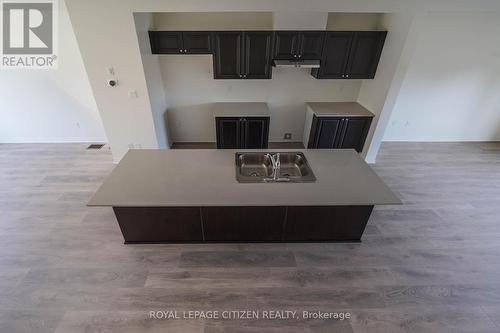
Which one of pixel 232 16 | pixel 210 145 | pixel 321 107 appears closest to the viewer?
pixel 232 16

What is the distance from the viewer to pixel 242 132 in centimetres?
414

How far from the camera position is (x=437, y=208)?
10.4 ft

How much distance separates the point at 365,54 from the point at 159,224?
393 cm

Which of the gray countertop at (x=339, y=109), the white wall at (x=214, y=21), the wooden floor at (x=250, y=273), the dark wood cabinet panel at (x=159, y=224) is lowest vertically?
the wooden floor at (x=250, y=273)

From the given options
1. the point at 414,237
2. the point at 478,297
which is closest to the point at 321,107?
the point at 414,237

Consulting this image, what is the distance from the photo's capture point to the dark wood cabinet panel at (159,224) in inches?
89.9

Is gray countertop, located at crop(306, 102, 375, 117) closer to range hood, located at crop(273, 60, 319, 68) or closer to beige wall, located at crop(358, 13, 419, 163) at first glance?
beige wall, located at crop(358, 13, 419, 163)

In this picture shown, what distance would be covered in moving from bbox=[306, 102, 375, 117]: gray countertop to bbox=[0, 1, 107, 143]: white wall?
4.24 meters

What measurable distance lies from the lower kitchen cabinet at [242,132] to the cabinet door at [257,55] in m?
0.74

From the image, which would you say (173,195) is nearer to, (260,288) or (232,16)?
(260,288)

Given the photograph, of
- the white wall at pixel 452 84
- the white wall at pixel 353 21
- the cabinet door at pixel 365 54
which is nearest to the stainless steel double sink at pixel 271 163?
the cabinet door at pixel 365 54

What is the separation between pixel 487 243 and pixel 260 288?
2.72 meters

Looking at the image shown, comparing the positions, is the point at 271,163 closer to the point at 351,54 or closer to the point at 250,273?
the point at 250,273

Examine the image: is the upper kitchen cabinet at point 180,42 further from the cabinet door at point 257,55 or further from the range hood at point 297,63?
the range hood at point 297,63
